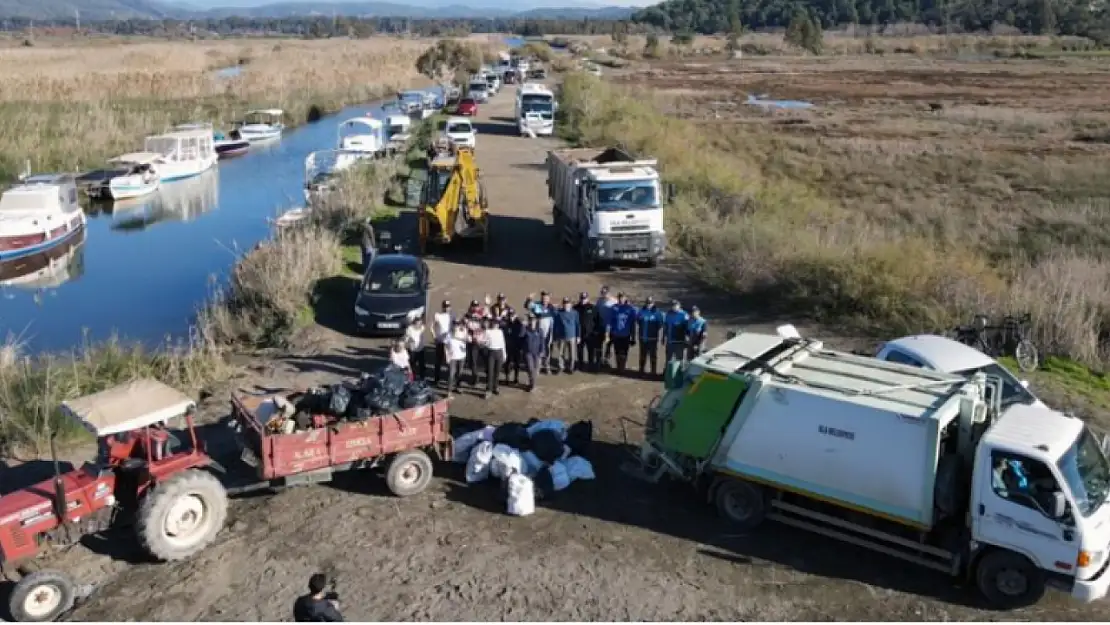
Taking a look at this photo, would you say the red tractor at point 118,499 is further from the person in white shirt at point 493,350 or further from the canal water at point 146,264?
the canal water at point 146,264

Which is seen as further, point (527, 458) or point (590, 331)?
point (590, 331)

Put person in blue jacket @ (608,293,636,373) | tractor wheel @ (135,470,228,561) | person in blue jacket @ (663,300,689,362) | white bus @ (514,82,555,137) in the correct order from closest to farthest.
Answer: tractor wheel @ (135,470,228,561) < person in blue jacket @ (663,300,689,362) < person in blue jacket @ (608,293,636,373) < white bus @ (514,82,555,137)

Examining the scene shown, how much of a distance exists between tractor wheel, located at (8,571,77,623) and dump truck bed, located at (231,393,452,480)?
2460mm

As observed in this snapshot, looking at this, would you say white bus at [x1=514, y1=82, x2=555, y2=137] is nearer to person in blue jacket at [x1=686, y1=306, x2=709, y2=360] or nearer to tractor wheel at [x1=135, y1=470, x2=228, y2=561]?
person in blue jacket at [x1=686, y1=306, x2=709, y2=360]

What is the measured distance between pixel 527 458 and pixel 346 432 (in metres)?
2.51

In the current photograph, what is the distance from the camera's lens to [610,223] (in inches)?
949

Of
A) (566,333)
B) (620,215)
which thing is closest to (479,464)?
(566,333)

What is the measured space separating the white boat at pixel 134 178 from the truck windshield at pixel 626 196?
25.4 m

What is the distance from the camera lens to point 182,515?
449 inches

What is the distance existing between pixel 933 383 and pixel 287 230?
1984cm

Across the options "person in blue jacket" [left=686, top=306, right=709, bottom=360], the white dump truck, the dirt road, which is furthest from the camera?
the white dump truck

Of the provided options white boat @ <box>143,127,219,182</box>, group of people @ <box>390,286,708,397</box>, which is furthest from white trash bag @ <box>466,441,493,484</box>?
white boat @ <box>143,127,219,182</box>

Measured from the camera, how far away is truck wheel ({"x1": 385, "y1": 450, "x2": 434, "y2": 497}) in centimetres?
1283

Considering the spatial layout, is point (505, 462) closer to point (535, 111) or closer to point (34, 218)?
point (34, 218)
